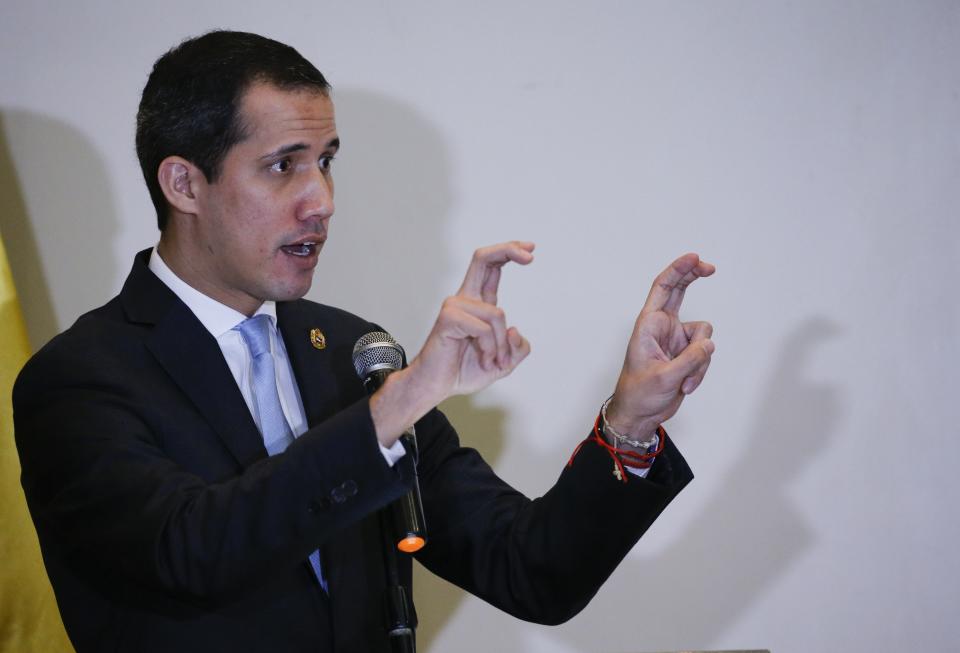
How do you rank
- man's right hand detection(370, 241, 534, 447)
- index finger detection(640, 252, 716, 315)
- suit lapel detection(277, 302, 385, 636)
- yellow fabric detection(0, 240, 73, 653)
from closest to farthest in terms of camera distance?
1. man's right hand detection(370, 241, 534, 447)
2. index finger detection(640, 252, 716, 315)
3. suit lapel detection(277, 302, 385, 636)
4. yellow fabric detection(0, 240, 73, 653)

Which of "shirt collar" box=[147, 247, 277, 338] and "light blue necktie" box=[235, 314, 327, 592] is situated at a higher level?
"shirt collar" box=[147, 247, 277, 338]

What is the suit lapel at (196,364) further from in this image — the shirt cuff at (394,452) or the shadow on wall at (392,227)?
the shadow on wall at (392,227)

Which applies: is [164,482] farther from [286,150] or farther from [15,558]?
[15,558]

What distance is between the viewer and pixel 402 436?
5.41 ft

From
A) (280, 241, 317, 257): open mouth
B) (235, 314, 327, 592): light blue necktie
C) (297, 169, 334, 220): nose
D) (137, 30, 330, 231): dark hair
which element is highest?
(137, 30, 330, 231): dark hair

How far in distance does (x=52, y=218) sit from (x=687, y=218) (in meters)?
1.89

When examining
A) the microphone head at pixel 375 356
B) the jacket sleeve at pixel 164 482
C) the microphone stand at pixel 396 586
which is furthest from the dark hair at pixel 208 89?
the microphone stand at pixel 396 586

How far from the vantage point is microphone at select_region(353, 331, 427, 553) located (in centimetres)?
161

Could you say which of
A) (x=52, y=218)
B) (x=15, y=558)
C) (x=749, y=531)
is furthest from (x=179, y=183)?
(x=749, y=531)

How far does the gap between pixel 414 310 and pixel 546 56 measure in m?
0.85

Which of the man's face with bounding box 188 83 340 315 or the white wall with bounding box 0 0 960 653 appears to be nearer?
the man's face with bounding box 188 83 340 315

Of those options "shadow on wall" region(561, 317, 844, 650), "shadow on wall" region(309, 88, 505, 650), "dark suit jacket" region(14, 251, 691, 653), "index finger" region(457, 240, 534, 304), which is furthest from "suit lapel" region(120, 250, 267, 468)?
"shadow on wall" region(561, 317, 844, 650)

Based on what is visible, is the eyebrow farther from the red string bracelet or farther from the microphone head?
the red string bracelet

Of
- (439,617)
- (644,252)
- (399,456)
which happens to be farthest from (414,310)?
(399,456)
